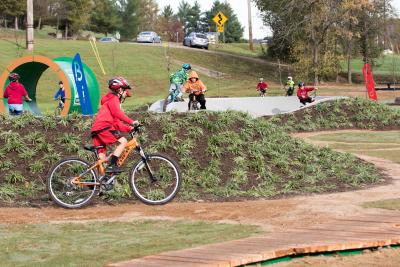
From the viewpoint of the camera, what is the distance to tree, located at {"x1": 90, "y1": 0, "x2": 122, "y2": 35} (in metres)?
92.5

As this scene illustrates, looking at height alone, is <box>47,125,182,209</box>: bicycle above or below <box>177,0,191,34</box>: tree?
below

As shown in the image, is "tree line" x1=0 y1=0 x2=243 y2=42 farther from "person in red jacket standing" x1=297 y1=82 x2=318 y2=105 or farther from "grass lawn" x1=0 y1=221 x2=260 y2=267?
"grass lawn" x1=0 y1=221 x2=260 y2=267

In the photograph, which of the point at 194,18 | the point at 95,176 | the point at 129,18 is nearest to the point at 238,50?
the point at 129,18

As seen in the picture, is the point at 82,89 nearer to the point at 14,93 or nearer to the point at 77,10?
the point at 14,93

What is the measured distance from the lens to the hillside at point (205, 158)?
1216cm

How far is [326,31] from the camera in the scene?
179 ft

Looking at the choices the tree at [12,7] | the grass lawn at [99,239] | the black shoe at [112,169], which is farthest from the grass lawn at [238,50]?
the grass lawn at [99,239]

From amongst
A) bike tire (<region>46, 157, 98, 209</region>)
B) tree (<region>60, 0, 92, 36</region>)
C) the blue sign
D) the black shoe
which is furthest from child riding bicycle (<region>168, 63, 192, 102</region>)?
tree (<region>60, 0, 92, 36</region>)

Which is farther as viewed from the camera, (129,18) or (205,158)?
(129,18)

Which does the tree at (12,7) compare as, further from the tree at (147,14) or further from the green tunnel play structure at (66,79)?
the green tunnel play structure at (66,79)

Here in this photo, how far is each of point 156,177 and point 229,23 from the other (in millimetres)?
110015

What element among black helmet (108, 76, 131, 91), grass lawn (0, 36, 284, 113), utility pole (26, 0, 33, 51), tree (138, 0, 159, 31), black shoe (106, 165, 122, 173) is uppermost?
tree (138, 0, 159, 31)

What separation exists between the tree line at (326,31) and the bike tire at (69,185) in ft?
144

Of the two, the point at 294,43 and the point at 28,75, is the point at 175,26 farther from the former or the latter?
the point at 28,75
